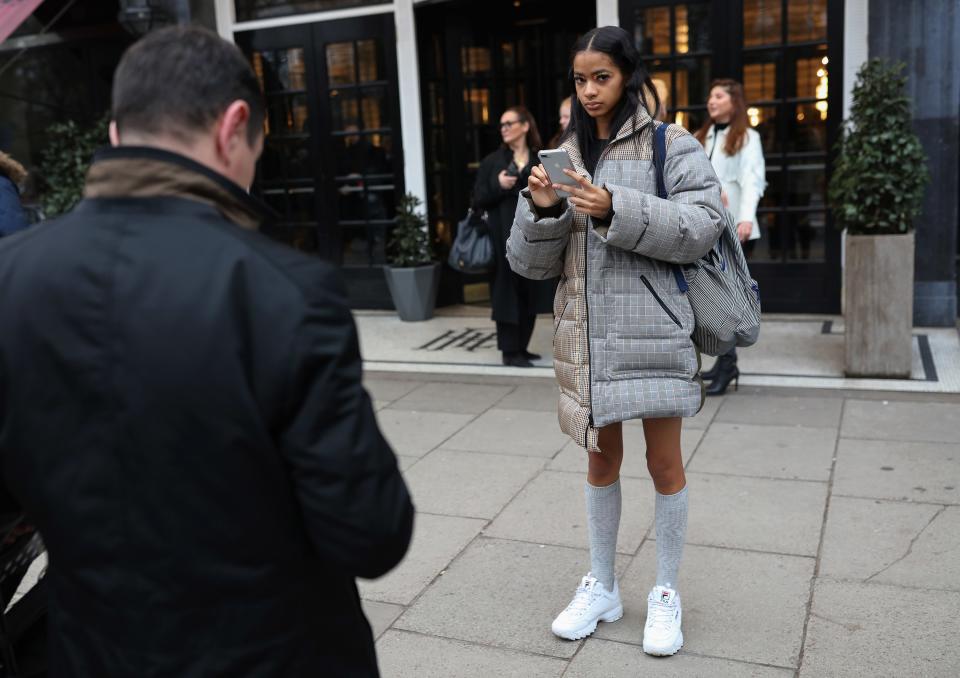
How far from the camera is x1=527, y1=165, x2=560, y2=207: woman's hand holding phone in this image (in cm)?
286

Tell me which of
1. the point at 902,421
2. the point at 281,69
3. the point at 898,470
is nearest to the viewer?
the point at 898,470

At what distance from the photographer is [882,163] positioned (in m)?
6.10

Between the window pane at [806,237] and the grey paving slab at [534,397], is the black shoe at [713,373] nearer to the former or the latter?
the grey paving slab at [534,397]

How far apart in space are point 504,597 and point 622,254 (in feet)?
4.56

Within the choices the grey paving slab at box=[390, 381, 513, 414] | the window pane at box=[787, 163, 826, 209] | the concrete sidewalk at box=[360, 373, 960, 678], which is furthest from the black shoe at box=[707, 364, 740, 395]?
the window pane at box=[787, 163, 826, 209]

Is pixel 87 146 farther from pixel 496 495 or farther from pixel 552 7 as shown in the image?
pixel 496 495

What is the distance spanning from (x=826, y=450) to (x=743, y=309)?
92.1 inches

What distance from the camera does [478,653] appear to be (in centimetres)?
326

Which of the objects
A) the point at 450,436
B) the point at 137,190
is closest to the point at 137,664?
the point at 137,190

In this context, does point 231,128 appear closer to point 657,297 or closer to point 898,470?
point 657,297

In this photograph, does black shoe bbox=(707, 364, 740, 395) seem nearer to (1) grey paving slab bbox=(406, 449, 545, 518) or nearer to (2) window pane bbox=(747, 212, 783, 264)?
(1) grey paving slab bbox=(406, 449, 545, 518)

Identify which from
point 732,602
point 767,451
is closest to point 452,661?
point 732,602

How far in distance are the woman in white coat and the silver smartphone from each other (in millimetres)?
3391

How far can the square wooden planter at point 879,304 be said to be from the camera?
20.3 ft
